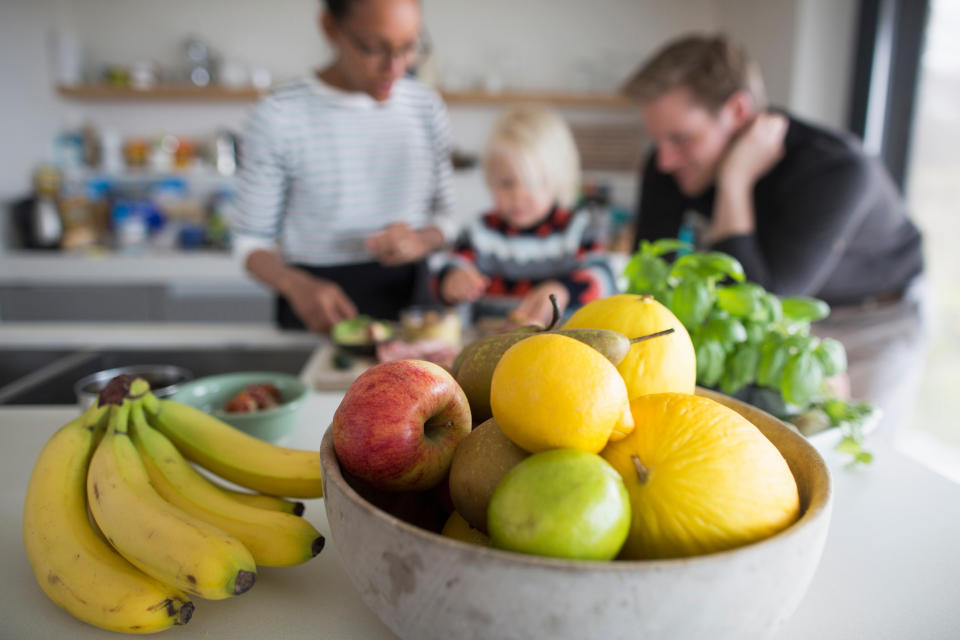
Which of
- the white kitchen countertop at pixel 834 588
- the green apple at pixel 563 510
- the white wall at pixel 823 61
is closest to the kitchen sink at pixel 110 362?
the white kitchen countertop at pixel 834 588

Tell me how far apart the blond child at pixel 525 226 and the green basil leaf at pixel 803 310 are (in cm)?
110

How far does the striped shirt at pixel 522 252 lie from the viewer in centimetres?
202

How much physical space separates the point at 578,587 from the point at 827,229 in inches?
58.6

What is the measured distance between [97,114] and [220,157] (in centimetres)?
75

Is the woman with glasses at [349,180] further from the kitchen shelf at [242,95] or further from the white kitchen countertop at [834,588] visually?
the kitchen shelf at [242,95]

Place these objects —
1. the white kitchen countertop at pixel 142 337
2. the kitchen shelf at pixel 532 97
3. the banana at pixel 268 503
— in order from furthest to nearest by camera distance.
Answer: the kitchen shelf at pixel 532 97 → the white kitchen countertop at pixel 142 337 → the banana at pixel 268 503

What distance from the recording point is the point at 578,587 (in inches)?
13.2

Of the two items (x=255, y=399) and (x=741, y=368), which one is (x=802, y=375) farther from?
(x=255, y=399)

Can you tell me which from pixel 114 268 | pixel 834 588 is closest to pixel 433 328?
pixel 834 588

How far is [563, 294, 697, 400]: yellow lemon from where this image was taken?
0.50 meters

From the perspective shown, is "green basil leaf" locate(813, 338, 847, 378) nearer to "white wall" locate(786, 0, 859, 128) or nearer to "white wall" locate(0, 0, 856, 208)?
"white wall" locate(786, 0, 859, 128)

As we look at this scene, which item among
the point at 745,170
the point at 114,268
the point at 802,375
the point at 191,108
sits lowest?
the point at 114,268

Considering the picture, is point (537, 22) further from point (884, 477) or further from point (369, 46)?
point (884, 477)

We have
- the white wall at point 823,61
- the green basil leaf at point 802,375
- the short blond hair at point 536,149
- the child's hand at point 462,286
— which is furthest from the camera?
the white wall at point 823,61
